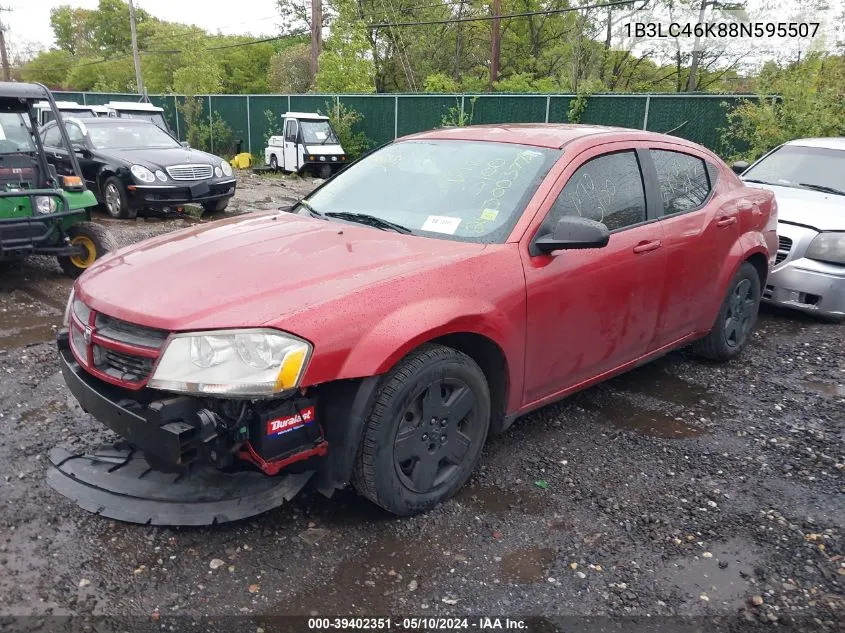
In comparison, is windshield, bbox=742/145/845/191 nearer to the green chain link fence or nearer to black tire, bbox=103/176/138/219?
the green chain link fence

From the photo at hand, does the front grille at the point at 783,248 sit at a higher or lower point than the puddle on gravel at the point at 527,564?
higher

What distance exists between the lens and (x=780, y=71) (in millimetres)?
12391

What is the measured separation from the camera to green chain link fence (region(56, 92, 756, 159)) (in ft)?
48.1

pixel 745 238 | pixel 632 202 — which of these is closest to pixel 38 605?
pixel 632 202

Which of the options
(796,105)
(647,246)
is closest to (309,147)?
(796,105)

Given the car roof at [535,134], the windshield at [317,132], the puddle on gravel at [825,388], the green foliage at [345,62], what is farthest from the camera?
the green foliage at [345,62]

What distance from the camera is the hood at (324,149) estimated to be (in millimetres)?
19031

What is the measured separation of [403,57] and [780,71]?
88.3 ft

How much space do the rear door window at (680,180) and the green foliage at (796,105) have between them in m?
7.65

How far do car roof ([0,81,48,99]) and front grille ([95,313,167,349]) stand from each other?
5.16 meters

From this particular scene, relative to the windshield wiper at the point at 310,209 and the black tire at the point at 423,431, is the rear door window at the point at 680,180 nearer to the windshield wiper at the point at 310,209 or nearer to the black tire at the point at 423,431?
the black tire at the point at 423,431

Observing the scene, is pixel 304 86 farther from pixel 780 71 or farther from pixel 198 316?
pixel 198 316

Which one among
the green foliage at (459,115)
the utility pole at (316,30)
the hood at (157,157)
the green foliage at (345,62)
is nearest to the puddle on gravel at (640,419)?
the hood at (157,157)

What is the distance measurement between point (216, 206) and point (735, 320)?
9215 mm
